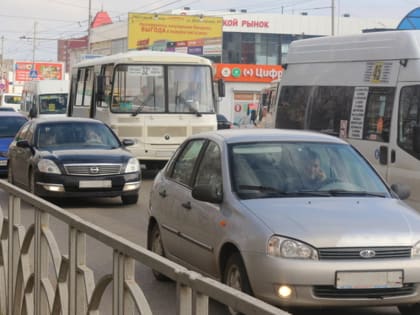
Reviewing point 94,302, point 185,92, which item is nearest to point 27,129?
point 185,92

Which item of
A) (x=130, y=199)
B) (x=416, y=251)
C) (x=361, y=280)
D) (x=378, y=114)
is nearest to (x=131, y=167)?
(x=130, y=199)

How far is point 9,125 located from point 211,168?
17.8m

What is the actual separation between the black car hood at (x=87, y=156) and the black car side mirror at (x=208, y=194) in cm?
847

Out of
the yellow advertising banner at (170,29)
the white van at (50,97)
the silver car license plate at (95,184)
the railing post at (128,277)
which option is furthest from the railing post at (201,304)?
the yellow advertising banner at (170,29)

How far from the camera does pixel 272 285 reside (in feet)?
21.1

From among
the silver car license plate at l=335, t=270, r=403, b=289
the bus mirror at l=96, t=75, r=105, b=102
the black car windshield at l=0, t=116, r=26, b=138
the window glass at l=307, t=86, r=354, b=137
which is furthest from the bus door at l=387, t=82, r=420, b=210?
the black car windshield at l=0, t=116, r=26, b=138

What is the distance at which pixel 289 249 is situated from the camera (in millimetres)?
6457

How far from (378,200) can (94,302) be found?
11.8ft

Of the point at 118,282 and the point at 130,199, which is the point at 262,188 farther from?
the point at 130,199

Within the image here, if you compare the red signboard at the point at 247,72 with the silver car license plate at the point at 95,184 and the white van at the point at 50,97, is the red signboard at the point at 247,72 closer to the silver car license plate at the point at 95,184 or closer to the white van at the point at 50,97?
the white van at the point at 50,97

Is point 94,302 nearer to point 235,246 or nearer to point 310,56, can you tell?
point 235,246

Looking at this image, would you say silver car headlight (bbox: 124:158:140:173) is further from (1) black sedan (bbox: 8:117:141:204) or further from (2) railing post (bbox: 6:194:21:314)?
(2) railing post (bbox: 6:194:21:314)

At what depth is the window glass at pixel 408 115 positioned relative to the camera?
463 inches

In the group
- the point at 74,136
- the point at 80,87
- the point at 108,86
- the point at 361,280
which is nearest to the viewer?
the point at 361,280
